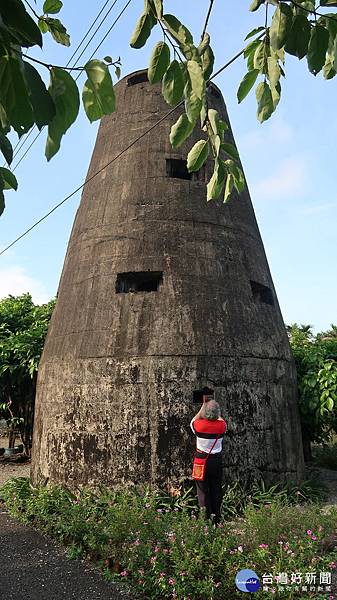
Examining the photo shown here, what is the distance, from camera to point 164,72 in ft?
5.71

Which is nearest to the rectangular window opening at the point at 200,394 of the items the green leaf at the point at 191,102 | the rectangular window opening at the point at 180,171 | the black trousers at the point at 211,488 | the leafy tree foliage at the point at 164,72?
the black trousers at the point at 211,488

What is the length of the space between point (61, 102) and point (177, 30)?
1.78ft

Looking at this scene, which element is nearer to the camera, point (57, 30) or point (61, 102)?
point (61, 102)

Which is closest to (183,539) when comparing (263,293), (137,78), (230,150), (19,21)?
(230,150)

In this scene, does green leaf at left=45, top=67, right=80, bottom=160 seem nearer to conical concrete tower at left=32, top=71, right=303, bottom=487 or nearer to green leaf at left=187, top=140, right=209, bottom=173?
green leaf at left=187, top=140, right=209, bottom=173

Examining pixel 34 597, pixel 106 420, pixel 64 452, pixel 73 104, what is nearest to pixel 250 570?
pixel 34 597

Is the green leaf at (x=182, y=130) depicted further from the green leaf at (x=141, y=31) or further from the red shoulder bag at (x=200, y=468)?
the red shoulder bag at (x=200, y=468)

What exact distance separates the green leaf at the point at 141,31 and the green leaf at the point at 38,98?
552 mm

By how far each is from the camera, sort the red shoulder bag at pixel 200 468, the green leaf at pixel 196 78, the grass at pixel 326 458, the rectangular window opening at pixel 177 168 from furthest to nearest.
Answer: the grass at pixel 326 458, the rectangular window opening at pixel 177 168, the red shoulder bag at pixel 200 468, the green leaf at pixel 196 78

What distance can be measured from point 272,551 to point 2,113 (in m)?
4.95

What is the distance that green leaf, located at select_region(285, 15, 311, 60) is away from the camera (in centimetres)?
168

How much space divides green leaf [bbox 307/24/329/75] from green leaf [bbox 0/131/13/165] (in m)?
1.05

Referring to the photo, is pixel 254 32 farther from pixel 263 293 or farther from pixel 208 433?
pixel 263 293

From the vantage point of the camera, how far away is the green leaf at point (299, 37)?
168cm
